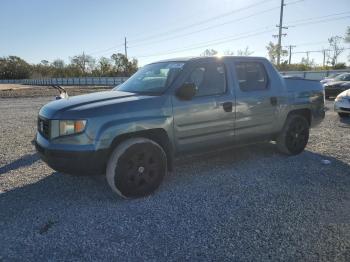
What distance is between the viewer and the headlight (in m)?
3.96

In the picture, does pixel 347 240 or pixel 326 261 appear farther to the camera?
pixel 347 240

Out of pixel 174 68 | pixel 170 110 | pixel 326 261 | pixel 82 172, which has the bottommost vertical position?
pixel 326 261

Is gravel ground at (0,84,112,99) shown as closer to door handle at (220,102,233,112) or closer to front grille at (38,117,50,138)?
front grille at (38,117,50,138)

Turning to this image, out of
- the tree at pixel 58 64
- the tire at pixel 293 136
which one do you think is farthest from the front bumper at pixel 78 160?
the tree at pixel 58 64

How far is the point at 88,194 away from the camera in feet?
14.9

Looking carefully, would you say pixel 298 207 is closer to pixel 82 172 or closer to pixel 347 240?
pixel 347 240

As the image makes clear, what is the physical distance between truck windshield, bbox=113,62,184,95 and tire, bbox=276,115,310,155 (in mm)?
2483

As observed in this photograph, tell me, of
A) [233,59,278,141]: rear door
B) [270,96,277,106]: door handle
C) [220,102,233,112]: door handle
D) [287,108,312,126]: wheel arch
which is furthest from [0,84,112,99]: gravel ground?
[220,102,233,112]: door handle

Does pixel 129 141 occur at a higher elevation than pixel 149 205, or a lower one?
higher

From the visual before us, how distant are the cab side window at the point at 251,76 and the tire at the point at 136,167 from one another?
1867 millimetres

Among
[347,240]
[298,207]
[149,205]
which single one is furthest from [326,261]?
[149,205]

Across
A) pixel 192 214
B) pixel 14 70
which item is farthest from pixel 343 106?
pixel 14 70

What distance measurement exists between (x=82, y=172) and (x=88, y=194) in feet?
2.00

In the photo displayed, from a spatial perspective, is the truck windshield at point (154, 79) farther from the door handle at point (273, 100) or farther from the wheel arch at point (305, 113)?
the wheel arch at point (305, 113)
